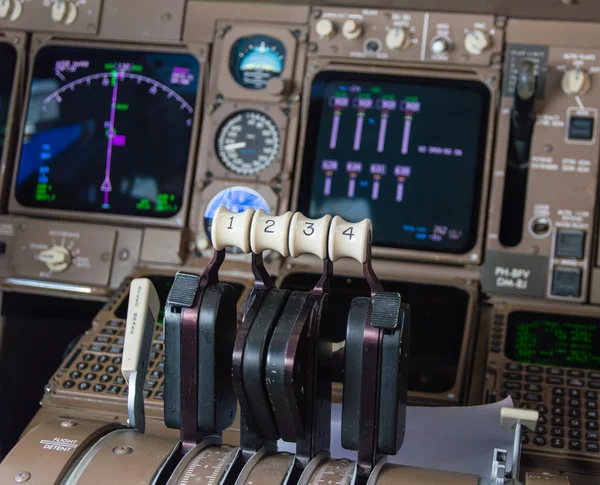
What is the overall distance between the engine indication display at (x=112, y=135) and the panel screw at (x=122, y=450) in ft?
4.34

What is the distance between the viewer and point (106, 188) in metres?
2.45

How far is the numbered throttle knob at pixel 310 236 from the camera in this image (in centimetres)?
113

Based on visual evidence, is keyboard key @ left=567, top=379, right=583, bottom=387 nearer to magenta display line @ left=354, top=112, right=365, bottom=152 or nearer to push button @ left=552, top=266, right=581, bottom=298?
push button @ left=552, top=266, right=581, bottom=298

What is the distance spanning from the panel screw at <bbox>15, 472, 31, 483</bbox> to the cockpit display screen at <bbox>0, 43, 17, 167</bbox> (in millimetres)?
1686

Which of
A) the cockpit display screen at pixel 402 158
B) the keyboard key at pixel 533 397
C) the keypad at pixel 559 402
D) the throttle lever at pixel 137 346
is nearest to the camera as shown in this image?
the throttle lever at pixel 137 346

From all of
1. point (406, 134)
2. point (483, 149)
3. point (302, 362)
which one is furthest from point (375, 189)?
point (302, 362)

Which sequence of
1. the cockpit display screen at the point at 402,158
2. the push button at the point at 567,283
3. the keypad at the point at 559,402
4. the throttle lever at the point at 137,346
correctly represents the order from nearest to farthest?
the throttle lever at the point at 137,346, the keypad at the point at 559,402, the push button at the point at 567,283, the cockpit display screen at the point at 402,158

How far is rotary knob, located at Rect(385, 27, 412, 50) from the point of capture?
2316 millimetres

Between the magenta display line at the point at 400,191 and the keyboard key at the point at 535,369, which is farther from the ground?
the magenta display line at the point at 400,191

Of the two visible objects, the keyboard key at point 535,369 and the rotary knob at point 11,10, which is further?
the rotary knob at point 11,10

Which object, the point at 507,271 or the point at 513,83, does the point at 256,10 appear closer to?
the point at 513,83

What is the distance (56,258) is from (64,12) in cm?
77

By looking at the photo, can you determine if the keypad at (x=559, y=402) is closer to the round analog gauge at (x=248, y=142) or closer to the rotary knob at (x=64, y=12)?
the round analog gauge at (x=248, y=142)

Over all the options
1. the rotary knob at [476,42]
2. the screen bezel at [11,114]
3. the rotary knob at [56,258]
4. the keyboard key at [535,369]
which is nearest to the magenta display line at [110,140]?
the rotary knob at [56,258]
